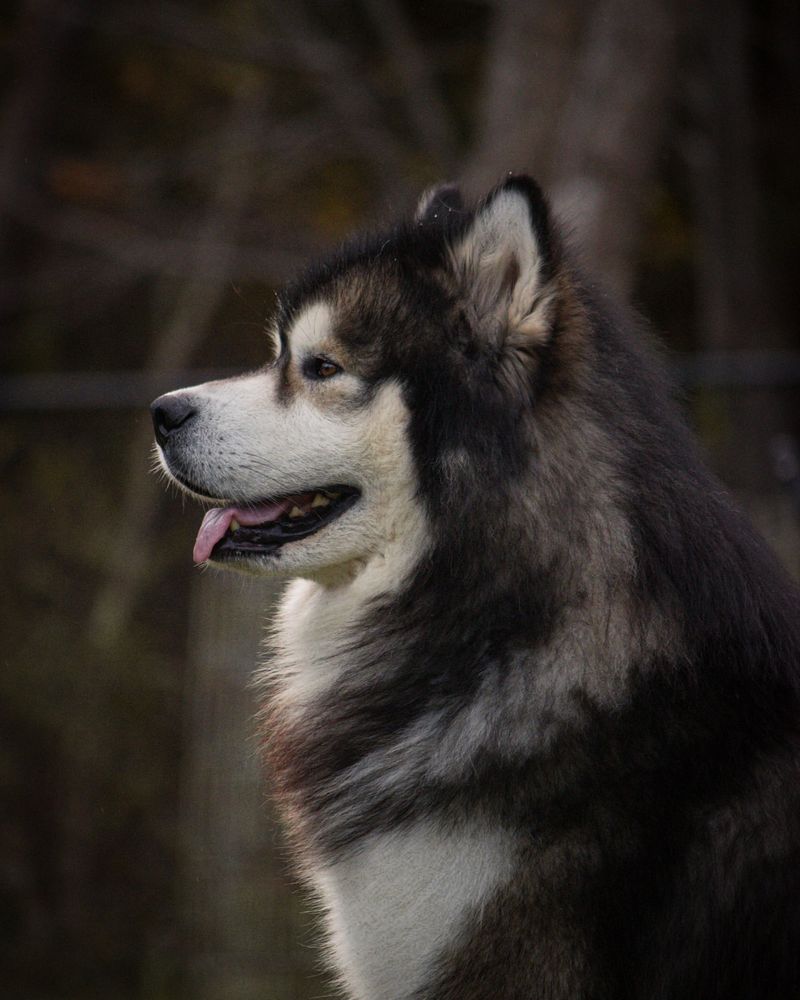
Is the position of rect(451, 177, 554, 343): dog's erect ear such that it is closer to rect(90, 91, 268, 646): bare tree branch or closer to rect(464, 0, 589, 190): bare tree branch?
rect(464, 0, 589, 190): bare tree branch

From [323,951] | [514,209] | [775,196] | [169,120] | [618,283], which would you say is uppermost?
[169,120]

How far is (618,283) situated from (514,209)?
4320mm

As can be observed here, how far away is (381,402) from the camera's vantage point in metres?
3.21

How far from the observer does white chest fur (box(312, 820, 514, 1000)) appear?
286 centimetres

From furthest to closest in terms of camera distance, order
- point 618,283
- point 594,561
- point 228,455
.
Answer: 1. point 618,283
2. point 228,455
3. point 594,561

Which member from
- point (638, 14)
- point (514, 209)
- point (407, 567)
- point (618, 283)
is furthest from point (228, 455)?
point (638, 14)

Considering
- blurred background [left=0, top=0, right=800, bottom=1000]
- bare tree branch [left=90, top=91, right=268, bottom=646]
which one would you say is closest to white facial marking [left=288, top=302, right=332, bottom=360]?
blurred background [left=0, top=0, right=800, bottom=1000]

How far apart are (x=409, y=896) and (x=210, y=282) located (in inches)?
389

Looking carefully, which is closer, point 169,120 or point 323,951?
point 323,951

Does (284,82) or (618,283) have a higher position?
(284,82)

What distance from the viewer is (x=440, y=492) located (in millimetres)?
3137

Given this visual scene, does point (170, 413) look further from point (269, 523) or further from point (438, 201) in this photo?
point (438, 201)

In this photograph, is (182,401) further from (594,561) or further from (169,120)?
(169,120)

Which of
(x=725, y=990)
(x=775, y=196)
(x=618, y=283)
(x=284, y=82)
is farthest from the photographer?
(x=284, y=82)
